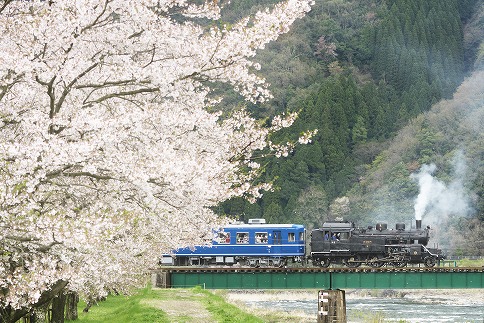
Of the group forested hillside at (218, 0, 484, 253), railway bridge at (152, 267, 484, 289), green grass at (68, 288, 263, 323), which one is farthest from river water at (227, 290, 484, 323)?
forested hillside at (218, 0, 484, 253)

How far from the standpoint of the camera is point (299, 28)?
113000mm

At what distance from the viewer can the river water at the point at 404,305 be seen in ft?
132

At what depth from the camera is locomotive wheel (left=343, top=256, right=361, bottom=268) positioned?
4538 centimetres

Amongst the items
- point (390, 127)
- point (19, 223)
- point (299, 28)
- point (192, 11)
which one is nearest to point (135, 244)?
point (192, 11)

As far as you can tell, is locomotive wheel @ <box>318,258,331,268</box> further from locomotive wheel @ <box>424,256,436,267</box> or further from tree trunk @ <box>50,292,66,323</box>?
tree trunk @ <box>50,292,66,323</box>

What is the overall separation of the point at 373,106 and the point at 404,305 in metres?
42.7

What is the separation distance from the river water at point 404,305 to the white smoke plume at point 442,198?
12.8 metres

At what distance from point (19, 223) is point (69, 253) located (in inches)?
36.9

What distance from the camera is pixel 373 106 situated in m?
89.3

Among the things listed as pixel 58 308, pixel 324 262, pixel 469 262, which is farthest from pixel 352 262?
Answer: pixel 58 308

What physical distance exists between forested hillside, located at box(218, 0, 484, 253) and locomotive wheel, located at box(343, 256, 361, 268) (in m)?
15.8

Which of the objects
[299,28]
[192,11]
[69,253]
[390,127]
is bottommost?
[69,253]

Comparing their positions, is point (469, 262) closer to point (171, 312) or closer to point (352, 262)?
point (352, 262)

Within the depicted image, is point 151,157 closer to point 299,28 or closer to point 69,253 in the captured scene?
point 69,253
